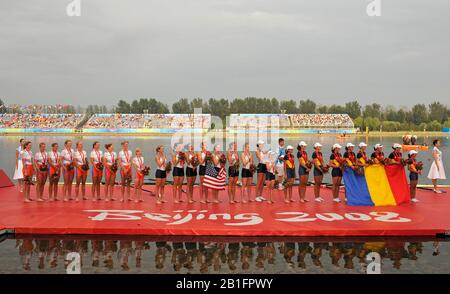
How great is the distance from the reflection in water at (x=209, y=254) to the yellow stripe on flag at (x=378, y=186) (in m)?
3.17

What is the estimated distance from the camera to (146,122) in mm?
109688

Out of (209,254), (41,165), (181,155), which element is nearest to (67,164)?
(41,165)

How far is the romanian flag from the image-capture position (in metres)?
11.4

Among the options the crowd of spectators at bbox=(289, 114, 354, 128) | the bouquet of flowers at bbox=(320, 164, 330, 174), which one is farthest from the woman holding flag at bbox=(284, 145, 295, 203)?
the crowd of spectators at bbox=(289, 114, 354, 128)

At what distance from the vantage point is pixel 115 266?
6.98 m

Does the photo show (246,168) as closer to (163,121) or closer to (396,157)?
(396,157)

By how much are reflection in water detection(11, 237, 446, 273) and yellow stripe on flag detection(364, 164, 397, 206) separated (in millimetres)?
3174

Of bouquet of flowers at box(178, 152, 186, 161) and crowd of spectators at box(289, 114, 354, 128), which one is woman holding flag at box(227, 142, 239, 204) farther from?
crowd of spectators at box(289, 114, 354, 128)

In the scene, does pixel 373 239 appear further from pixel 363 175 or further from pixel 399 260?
pixel 363 175

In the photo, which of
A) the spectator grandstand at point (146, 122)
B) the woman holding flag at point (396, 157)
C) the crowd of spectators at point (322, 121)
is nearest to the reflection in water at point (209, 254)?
the woman holding flag at point (396, 157)

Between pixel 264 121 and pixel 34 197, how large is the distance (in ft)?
320

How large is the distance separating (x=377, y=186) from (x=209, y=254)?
20.5 ft

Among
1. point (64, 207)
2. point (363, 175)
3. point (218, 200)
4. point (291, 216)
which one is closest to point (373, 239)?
point (291, 216)

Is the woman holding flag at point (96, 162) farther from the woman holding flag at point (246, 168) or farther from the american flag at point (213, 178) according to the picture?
the woman holding flag at point (246, 168)
